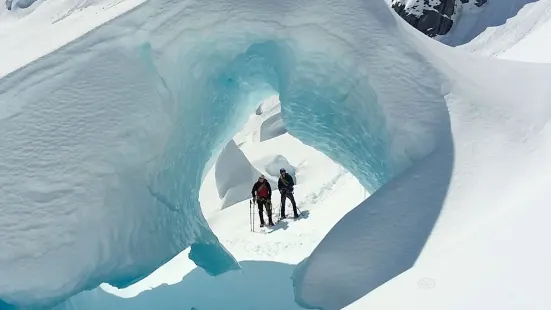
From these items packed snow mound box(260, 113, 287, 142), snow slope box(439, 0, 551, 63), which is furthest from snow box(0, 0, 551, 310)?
snow slope box(439, 0, 551, 63)

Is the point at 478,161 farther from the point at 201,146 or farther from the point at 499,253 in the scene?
the point at 201,146

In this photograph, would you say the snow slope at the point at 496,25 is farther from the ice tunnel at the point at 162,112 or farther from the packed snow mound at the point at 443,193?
the packed snow mound at the point at 443,193

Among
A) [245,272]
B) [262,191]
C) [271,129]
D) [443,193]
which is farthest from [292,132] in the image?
[271,129]

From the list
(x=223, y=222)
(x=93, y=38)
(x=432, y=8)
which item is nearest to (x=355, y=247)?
(x=93, y=38)

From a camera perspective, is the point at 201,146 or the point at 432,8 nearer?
the point at 201,146

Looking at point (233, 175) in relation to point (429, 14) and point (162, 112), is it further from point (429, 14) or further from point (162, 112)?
point (429, 14)

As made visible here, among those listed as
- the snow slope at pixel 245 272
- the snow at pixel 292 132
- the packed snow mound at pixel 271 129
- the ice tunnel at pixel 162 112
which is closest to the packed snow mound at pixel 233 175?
the snow slope at pixel 245 272
